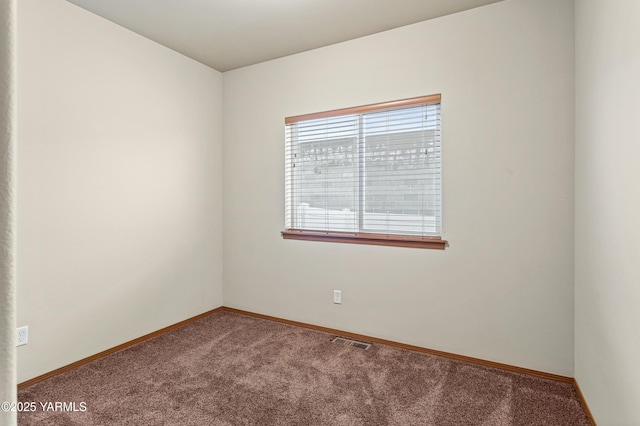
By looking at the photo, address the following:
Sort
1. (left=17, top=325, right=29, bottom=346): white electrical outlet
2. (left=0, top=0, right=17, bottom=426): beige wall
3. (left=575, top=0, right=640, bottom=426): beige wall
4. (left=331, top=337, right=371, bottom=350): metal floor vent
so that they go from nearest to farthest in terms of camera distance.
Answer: (left=0, top=0, right=17, bottom=426): beige wall → (left=575, top=0, right=640, bottom=426): beige wall → (left=17, top=325, right=29, bottom=346): white electrical outlet → (left=331, top=337, right=371, bottom=350): metal floor vent

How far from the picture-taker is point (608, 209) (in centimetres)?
167

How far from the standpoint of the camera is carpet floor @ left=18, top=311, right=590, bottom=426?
1.93m

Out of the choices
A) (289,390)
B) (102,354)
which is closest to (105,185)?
(102,354)

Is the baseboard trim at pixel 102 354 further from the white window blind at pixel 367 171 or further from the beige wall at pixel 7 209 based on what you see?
the beige wall at pixel 7 209

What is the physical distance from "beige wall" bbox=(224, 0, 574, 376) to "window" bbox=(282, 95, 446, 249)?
4.2 inches

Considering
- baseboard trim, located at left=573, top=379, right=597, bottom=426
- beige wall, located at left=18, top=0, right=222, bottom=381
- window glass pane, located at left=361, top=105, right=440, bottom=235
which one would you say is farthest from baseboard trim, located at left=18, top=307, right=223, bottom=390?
baseboard trim, located at left=573, top=379, right=597, bottom=426

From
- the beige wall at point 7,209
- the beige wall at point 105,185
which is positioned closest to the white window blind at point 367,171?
the beige wall at point 105,185

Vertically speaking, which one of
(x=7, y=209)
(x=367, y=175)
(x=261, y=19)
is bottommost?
(x=7, y=209)

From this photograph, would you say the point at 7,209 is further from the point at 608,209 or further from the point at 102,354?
the point at 102,354

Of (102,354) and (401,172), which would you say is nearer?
(102,354)

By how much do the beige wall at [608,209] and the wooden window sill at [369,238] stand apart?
93cm

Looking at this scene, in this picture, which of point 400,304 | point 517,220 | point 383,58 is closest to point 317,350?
point 400,304

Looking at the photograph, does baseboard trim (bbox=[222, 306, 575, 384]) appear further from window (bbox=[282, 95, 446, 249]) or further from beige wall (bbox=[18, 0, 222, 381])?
beige wall (bbox=[18, 0, 222, 381])

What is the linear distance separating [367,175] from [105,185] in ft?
7.05
